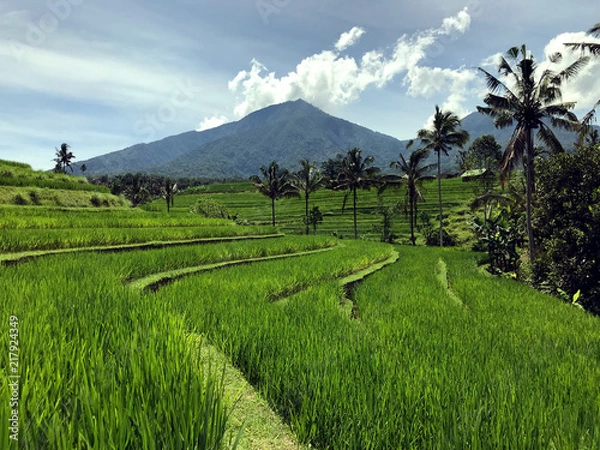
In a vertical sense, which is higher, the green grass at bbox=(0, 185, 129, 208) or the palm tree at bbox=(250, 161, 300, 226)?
the palm tree at bbox=(250, 161, 300, 226)

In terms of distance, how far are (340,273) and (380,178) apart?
26713mm

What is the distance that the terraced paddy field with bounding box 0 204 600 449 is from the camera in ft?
6.63

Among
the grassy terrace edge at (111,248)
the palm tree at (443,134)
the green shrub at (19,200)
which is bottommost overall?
the grassy terrace edge at (111,248)

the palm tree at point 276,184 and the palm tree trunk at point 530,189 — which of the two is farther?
the palm tree at point 276,184

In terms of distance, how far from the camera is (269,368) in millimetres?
3588

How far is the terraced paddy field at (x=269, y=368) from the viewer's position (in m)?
2.02

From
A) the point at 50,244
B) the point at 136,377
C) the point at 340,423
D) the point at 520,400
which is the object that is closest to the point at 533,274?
the point at 520,400

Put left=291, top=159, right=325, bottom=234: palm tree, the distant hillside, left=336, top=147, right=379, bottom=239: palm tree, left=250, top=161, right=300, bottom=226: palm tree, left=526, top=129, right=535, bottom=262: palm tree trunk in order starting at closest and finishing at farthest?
left=526, top=129, right=535, bottom=262: palm tree trunk
the distant hillside
left=336, top=147, right=379, bottom=239: palm tree
left=250, top=161, right=300, bottom=226: palm tree
left=291, top=159, right=325, bottom=234: palm tree

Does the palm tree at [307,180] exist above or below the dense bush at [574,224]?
above

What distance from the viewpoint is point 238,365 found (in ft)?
12.9

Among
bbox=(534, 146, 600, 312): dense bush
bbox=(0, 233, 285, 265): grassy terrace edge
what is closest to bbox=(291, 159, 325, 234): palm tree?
bbox=(0, 233, 285, 265): grassy terrace edge

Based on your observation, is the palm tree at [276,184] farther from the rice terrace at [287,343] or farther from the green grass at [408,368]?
the green grass at [408,368]

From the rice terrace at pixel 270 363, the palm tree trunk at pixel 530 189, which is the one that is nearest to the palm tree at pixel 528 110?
the palm tree trunk at pixel 530 189

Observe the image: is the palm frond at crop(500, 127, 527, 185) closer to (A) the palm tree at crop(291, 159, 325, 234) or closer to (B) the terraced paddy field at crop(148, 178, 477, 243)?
(B) the terraced paddy field at crop(148, 178, 477, 243)
